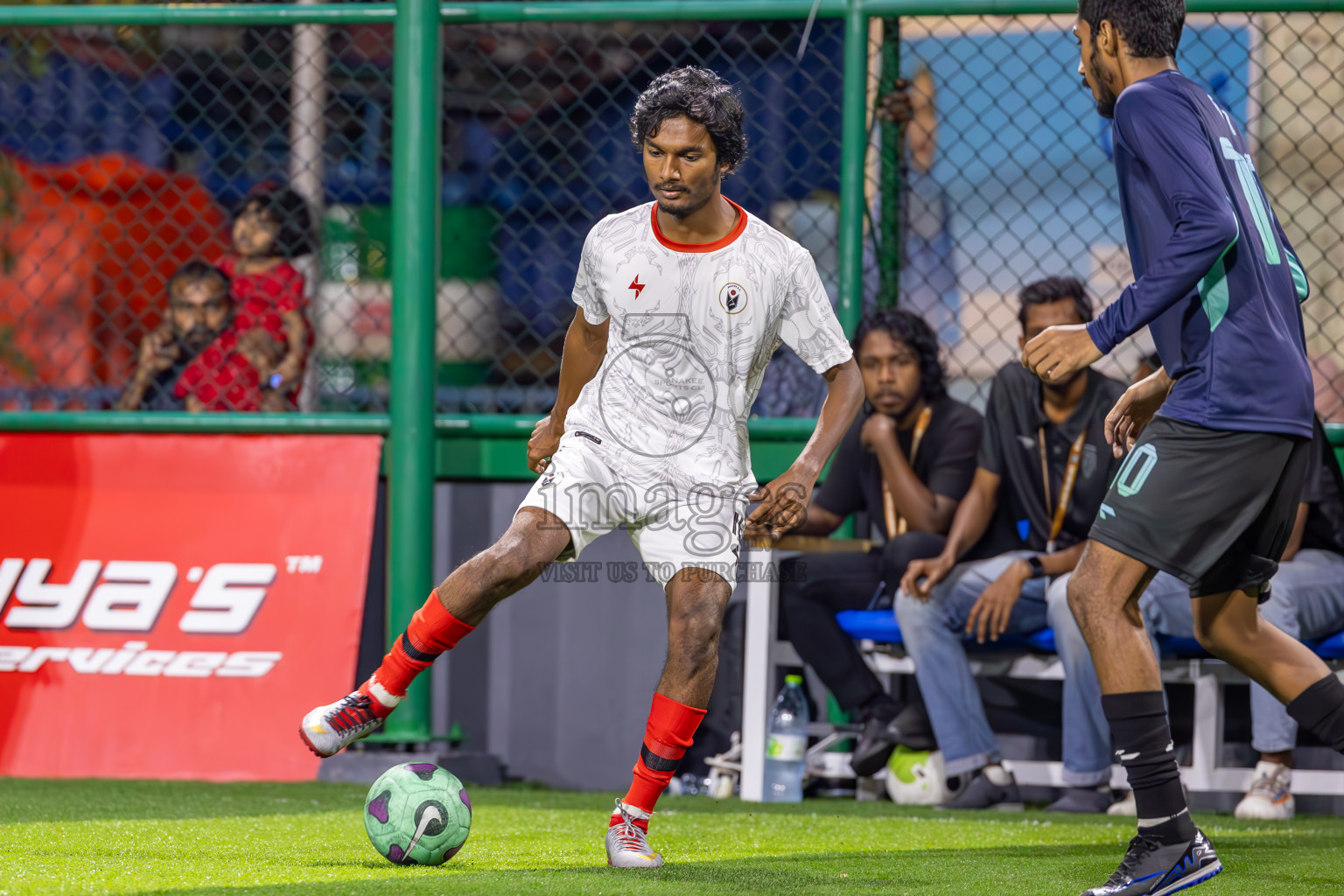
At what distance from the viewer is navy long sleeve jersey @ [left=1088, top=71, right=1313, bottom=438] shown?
10.3ft

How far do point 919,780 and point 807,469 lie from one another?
82.2 inches

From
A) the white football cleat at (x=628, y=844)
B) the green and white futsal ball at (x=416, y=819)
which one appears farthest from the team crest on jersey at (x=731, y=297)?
the green and white futsal ball at (x=416, y=819)

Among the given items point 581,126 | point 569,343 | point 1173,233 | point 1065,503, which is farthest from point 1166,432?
point 581,126

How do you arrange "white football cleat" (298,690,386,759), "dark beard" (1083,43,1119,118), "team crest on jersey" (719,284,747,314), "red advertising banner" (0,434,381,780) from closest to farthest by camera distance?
"dark beard" (1083,43,1119,118), "white football cleat" (298,690,386,759), "team crest on jersey" (719,284,747,314), "red advertising banner" (0,434,381,780)

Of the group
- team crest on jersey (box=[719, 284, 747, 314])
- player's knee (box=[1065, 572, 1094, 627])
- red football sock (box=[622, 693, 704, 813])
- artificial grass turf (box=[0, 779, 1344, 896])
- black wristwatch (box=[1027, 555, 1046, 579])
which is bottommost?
artificial grass turf (box=[0, 779, 1344, 896])

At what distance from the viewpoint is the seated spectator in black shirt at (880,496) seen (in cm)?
559

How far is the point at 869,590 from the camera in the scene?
5.71m

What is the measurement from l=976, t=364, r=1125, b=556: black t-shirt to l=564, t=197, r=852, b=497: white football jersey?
6.25 feet

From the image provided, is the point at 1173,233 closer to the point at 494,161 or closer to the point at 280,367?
the point at 280,367

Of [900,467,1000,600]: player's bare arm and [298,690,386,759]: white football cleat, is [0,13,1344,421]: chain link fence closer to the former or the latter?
[900,467,1000,600]: player's bare arm

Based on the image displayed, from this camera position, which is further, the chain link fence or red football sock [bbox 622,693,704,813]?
the chain link fence

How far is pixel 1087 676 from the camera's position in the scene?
512 cm

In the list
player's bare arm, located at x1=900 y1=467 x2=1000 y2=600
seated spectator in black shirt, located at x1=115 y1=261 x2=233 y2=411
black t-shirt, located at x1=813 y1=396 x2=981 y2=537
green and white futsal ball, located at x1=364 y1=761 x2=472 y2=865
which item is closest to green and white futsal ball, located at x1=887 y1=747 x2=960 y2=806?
player's bare arm, located at x1=900 y1=467 x2=1000 y2=600

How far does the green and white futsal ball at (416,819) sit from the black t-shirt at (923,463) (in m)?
2.68
